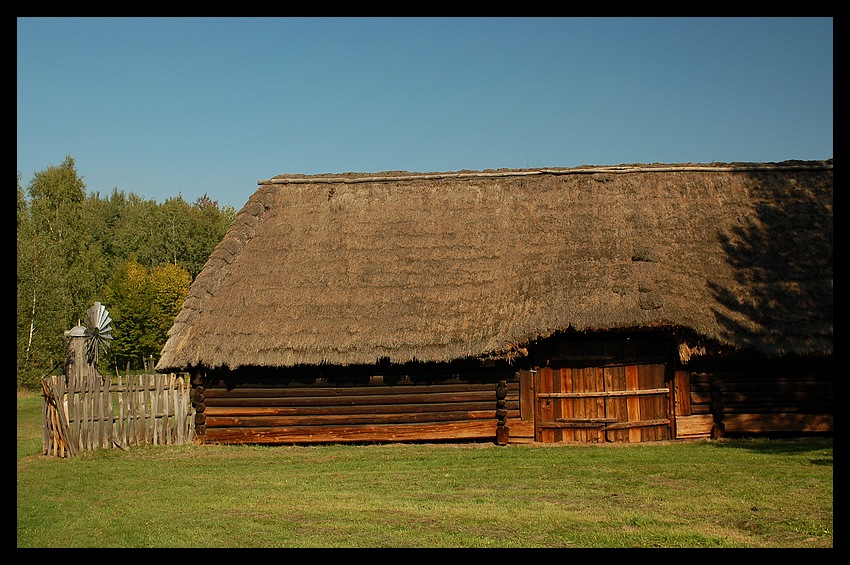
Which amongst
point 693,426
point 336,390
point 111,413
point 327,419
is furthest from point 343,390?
point 693,426

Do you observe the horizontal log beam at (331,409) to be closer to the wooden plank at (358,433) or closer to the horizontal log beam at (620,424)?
the wooden plank at (358,433)

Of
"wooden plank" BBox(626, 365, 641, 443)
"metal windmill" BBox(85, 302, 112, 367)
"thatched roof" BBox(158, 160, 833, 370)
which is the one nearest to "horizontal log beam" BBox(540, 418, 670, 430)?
"wooden plank" BBox(626, 365, 641, 443)

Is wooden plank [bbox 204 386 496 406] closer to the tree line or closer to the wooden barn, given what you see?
the wooden barn

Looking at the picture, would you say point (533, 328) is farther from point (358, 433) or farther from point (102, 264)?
point (102, 264)

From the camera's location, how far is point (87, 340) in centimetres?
1986

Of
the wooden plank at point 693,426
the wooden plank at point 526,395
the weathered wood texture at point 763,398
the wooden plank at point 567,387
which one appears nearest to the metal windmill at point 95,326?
the wooden plank at point 526,395

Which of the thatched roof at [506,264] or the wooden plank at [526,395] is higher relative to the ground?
the thatched roof at [506,264]

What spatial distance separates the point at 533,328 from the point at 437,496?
548cm

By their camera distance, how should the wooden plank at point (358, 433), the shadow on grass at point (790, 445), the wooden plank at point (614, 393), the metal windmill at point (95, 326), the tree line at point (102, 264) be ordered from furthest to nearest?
1. the tree line at point (102, 264)
2. the metal windmill at point (95, 326)
3. the wooden plank at point (358, 433)
4. the wooden plank at point (614, 393)
5. the shadow on grass at point (790, 445)

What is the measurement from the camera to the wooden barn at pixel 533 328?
16.2m

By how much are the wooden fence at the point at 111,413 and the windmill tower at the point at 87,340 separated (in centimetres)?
96
